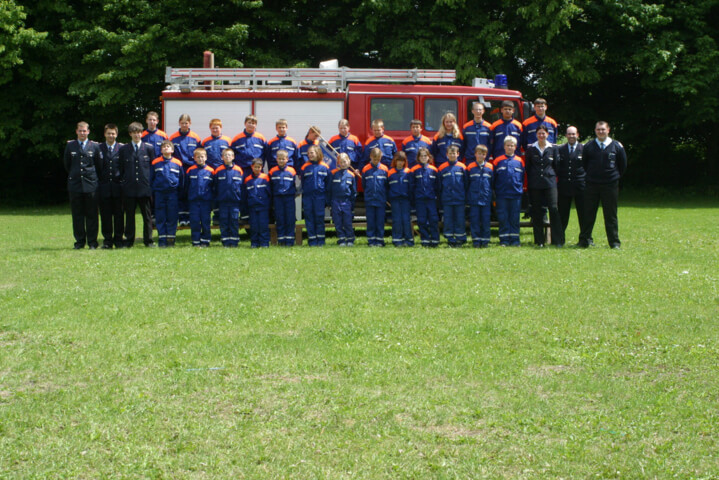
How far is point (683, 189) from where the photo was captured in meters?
31.1

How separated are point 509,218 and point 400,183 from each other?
6.65 feet

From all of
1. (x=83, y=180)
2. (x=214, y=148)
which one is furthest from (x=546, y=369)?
(x=214, y=148)

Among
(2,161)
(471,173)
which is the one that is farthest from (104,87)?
(471,173)

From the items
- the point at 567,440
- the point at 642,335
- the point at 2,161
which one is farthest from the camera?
the point at 2,161

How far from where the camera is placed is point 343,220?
45.3 feet

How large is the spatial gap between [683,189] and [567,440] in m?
29.2

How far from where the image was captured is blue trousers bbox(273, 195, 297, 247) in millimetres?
13836

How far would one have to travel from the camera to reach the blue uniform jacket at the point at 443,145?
46.9 ft

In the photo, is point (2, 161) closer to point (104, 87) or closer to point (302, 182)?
point (104, 87)

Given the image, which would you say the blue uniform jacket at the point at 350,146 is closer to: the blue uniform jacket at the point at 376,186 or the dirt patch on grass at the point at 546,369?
the blue uniform jacket at the point at 376,186

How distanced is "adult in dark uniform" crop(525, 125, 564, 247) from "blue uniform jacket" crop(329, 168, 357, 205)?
3153 mm

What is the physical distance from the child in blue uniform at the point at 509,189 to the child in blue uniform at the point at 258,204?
13.5 ft

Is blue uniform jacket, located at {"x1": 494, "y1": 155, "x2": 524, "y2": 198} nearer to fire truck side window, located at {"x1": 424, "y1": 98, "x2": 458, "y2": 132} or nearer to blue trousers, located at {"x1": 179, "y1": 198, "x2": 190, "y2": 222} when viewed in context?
fire truck side window, located at {"x1": 424, "y1": 98, "x2": 458, "y2": 132}

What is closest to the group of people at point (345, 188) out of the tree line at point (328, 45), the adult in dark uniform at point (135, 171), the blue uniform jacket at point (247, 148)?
the adult in dark uniform at point (135, 171)
